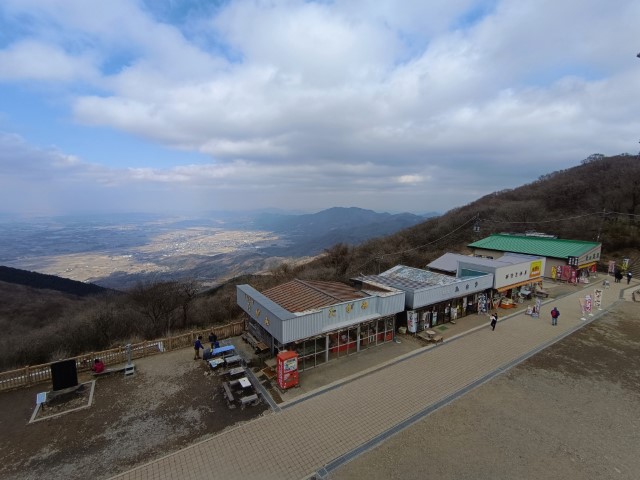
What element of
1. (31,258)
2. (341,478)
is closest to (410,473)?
(341,478)

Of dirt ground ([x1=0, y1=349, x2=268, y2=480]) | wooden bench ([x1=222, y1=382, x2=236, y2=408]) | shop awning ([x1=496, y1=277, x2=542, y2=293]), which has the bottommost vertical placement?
dirt ground ([x1=0, y1=349, x2=268, y2=480])

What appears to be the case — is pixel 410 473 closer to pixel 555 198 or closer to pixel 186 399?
pixel 186 399

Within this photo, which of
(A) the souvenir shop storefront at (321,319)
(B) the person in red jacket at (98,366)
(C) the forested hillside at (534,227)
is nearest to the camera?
(B) the person in red jacket at (98,366)

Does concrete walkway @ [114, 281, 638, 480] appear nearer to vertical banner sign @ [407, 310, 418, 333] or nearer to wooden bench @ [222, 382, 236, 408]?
wooden bench @ [222, 382, 236, 408]

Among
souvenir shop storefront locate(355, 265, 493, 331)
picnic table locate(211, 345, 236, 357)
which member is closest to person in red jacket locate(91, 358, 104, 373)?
picnic table locate(211, 345, 236, 357)

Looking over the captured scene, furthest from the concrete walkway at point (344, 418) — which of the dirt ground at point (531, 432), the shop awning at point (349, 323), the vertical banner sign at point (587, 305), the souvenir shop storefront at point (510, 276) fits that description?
the vertical banner sign at point (587, 305)

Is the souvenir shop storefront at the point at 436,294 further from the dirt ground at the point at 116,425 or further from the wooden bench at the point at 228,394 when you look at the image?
the wooden bench at the point at 228,394

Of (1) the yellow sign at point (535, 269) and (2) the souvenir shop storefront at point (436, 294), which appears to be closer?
(2) the souvenir shop storefront at point (436, 294)

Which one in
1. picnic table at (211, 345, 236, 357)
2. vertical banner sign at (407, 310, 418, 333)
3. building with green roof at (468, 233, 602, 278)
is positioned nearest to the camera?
picnic table at (211, 345, 236, 357)
